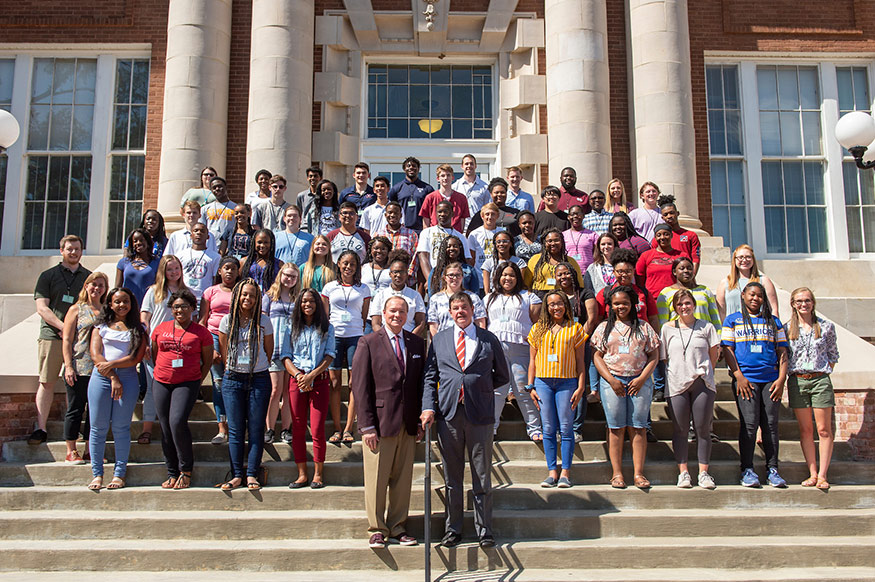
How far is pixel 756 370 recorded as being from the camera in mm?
6949

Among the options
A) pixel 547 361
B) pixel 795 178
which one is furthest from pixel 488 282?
pixel 795 178

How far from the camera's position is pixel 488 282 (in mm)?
8125

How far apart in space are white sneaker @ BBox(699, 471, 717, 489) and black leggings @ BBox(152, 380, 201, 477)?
14.5 feet

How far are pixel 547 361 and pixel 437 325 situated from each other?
1158mm

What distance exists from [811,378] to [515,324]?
2728 millimetres

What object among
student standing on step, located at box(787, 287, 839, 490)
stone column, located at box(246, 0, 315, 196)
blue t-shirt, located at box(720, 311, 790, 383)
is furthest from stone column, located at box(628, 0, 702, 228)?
stone column, located at box(246, 0, 315, 196)

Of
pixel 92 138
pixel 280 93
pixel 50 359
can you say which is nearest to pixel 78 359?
pixel 50 359

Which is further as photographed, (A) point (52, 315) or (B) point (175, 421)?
(A) point (52, 315)

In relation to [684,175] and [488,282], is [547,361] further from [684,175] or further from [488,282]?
[684,175]

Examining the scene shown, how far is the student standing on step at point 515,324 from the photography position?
282 inches

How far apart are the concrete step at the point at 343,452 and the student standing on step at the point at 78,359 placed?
9.0 inches

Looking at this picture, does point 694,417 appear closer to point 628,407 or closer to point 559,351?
point 628,407

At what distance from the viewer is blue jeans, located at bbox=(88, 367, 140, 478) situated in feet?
21.6

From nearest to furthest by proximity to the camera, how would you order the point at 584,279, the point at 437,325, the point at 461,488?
the point at 461,488, the point at 437,325, the point at 584,279
